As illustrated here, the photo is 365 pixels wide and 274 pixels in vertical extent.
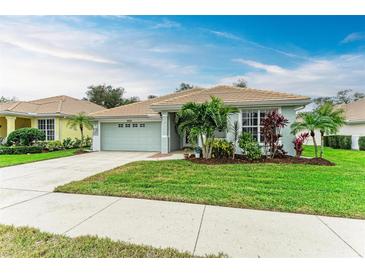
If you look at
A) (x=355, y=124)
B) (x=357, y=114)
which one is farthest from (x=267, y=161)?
(x=357, y=114)

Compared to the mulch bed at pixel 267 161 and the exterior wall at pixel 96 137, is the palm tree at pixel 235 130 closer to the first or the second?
the mulch bed at pixel 267 161

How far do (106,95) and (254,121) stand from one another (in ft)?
102

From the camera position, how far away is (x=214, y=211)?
4.11m

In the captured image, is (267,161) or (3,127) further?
(3,127)

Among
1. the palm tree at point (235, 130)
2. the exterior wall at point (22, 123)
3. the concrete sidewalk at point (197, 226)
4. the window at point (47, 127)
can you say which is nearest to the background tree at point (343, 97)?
the palm tree at point (235, 130)

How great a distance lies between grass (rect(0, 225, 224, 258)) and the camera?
2.68m

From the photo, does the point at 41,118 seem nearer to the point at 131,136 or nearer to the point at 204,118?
the point at 131,136

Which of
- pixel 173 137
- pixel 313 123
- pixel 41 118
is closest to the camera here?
pixel 313 123

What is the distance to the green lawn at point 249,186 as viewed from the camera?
444 cm

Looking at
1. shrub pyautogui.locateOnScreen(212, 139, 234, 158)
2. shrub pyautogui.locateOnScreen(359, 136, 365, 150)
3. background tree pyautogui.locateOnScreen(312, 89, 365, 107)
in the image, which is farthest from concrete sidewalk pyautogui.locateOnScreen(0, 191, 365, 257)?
background tree pyautogui.locateOnScreen(312, 89, 365, 107)

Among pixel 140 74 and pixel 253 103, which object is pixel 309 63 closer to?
pixel 253 103

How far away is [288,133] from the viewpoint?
11047mm

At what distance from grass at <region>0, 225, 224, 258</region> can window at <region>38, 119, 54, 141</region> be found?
17.2 m

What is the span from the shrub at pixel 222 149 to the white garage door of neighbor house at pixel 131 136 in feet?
19.2
